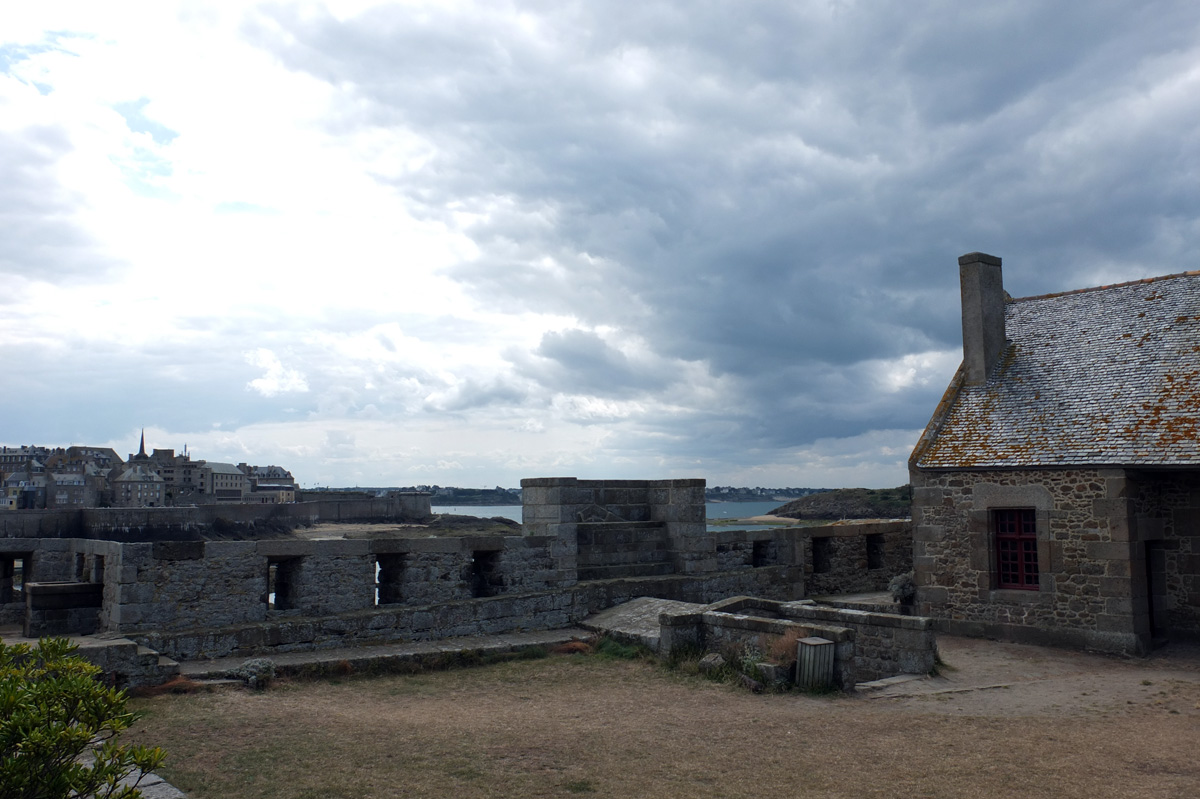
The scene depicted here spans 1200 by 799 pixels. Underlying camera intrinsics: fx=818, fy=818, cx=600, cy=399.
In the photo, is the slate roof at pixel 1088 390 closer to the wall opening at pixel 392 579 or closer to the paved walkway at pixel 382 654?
the paved walkway at pixel 382 654

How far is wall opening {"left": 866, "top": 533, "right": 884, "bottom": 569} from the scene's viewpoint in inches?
706

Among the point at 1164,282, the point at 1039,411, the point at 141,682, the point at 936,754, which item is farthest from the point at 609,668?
the point at 1164,282

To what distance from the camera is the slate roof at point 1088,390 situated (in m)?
12.8

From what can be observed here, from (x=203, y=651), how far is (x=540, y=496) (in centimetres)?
571

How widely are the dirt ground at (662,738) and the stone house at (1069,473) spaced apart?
2.87 m

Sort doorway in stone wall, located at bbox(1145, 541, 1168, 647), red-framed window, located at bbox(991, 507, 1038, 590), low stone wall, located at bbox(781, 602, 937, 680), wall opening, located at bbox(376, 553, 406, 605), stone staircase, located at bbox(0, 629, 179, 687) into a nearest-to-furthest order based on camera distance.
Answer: stone staircase, located at bbox(0, 629, 179, 687) < low stone wall, located at bbox(781, 602, 937, 680) < wall opening, located at bbox(376, 553, 406, 605) < doorway in stone wall, located at bbox(1145, 541, 1168, 647) < red-framed window, located at bbox(991, 507, 1038, 590)

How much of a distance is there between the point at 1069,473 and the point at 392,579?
1065 cm

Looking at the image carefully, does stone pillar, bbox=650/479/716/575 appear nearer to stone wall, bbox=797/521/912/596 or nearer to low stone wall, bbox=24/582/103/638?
stone wall, bbox=797/521/912/596

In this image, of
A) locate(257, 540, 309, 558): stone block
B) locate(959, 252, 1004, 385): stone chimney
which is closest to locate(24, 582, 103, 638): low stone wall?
locate(257, 540, 309, 558): stone block

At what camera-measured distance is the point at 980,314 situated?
15.8 m

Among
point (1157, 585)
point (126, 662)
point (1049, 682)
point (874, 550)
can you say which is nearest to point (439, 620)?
point (126, 662)

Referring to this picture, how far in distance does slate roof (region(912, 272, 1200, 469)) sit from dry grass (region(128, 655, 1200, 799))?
14.9ft

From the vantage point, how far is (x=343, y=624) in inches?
417

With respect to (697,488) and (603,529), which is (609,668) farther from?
(697,488)
